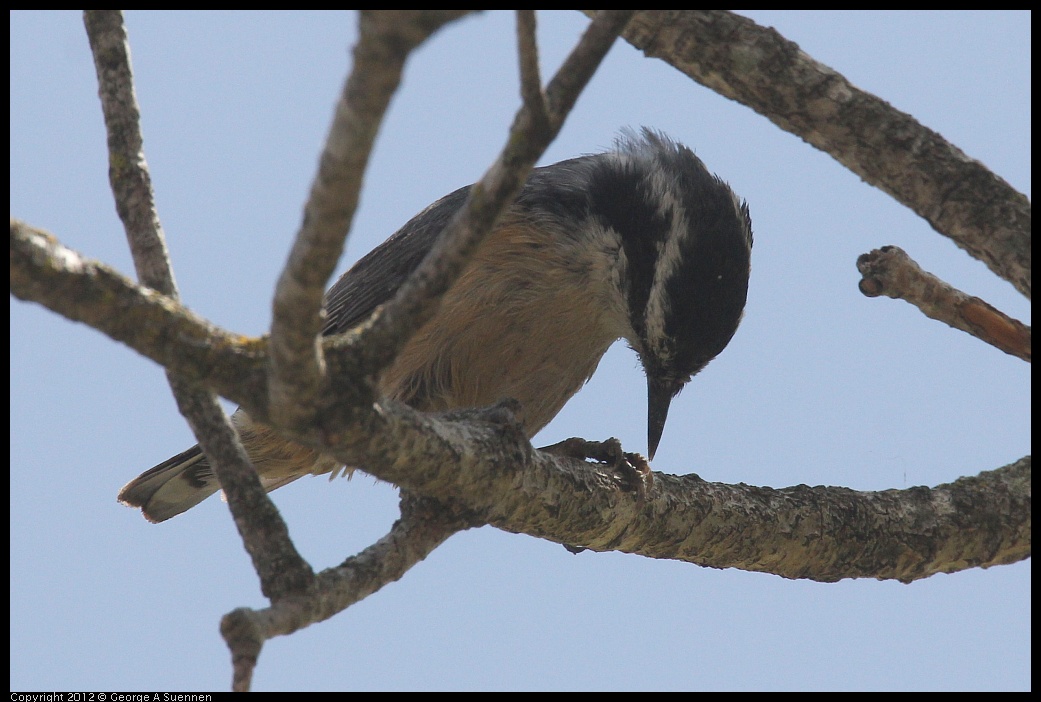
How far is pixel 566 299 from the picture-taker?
4551 mm

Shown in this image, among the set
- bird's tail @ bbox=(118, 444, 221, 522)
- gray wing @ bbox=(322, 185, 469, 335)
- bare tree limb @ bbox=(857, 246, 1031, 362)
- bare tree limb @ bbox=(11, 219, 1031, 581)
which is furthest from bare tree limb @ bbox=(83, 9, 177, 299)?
bare tree limb @ bbox=(857, 246, 1031, 362)

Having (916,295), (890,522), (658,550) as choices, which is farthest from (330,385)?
(890,522)

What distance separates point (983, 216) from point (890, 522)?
1388 mm

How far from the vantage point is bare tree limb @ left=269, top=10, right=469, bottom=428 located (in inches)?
63.6

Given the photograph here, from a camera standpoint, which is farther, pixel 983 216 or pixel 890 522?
pixel 890 522

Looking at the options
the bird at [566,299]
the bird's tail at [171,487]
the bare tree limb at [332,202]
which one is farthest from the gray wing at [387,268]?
the bare tree limb at [332,202]

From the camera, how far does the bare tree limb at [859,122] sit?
3105 mm

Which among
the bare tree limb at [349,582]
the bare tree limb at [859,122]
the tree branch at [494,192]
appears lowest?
the bare tree limb at [349,582]

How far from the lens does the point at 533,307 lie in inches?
176

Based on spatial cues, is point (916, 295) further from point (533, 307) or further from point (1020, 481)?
point (533, 307)

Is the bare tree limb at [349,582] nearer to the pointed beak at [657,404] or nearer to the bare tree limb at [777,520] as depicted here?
the bare tree limb at [777,520]

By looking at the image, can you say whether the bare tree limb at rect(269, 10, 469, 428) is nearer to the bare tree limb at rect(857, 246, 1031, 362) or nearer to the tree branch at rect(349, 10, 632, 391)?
the tree branch at rect(349, 10, 632, 391)

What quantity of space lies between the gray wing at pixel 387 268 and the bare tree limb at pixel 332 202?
7.71 ft

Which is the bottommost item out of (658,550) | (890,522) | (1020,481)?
(658,550)
